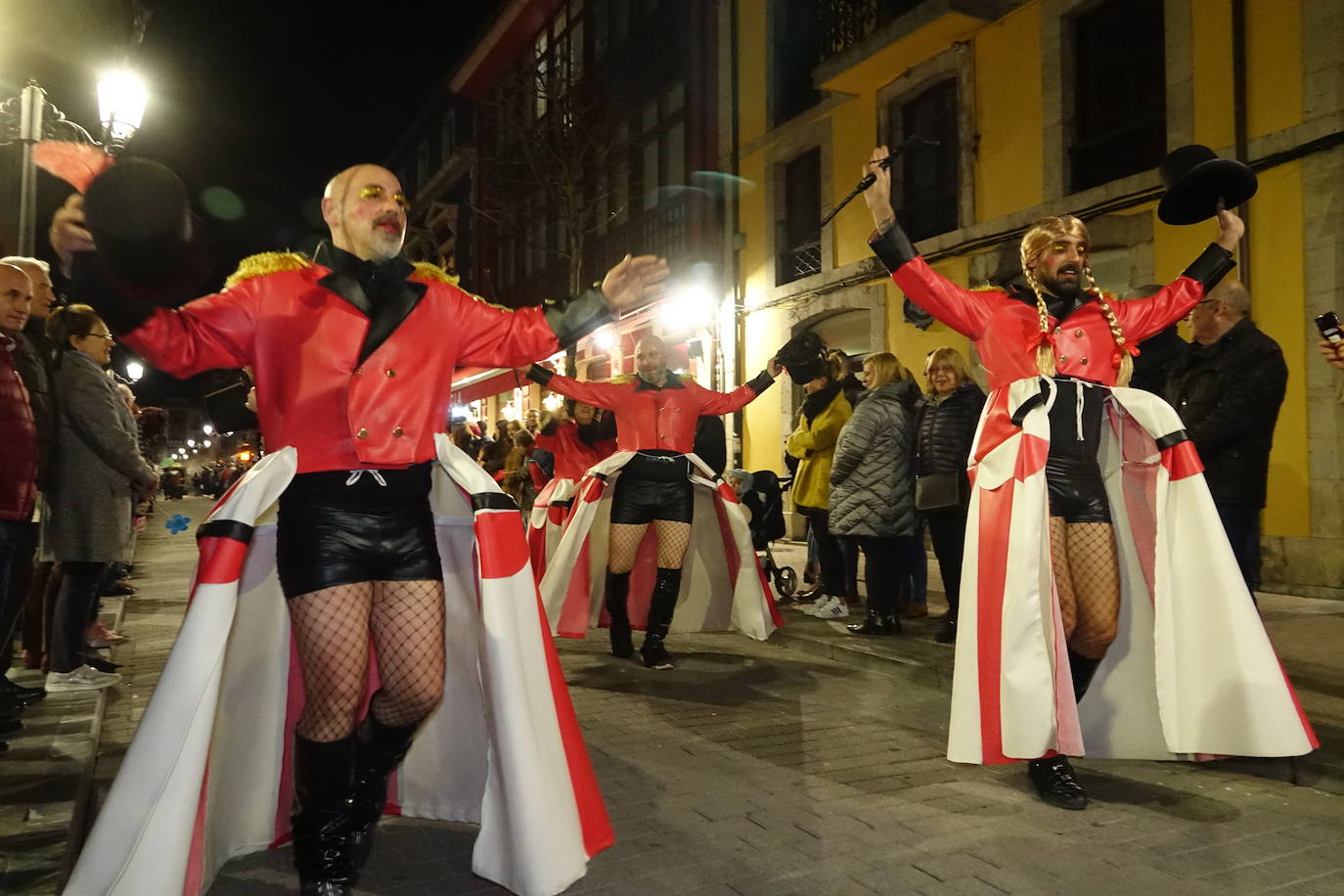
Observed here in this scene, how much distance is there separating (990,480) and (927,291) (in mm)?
758

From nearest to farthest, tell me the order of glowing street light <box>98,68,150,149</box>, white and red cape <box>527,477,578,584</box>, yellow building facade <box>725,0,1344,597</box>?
white and red cape <box>527,477,578,584</box>, glowing street light <box>98,68,150,149</box>, yellow building facade <box>725,0,1344,597</box>

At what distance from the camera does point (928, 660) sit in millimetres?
5906

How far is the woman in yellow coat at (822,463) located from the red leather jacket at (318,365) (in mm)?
5345

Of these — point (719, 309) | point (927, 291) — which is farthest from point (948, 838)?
point (719, 309)

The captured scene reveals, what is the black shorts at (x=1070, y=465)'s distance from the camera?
380cm

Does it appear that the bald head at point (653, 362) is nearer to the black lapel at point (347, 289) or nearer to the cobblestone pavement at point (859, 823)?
the cobblestone pavement at point (859, 823)

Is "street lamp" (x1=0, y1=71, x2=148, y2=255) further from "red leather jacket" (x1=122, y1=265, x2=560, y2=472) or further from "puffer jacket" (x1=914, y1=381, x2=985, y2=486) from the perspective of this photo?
"puffer jacket" (x1=914, y1=381, x2=985, y2=486)

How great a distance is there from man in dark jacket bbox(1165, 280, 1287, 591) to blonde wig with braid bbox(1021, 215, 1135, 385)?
152 centimetres

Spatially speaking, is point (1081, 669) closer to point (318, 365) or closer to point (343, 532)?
point (343, 532)

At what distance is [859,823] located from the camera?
351 cm

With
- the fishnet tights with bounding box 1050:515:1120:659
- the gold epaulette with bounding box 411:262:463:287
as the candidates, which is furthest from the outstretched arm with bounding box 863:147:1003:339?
the gold epaulette with bounding box 411:262:463:287

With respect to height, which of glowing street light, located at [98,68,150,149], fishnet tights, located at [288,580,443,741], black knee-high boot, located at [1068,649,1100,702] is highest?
glowing street light, located at [98,68,150,149]

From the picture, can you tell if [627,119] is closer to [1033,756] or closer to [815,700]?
[815,700]

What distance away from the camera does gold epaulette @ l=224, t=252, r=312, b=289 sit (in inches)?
114
